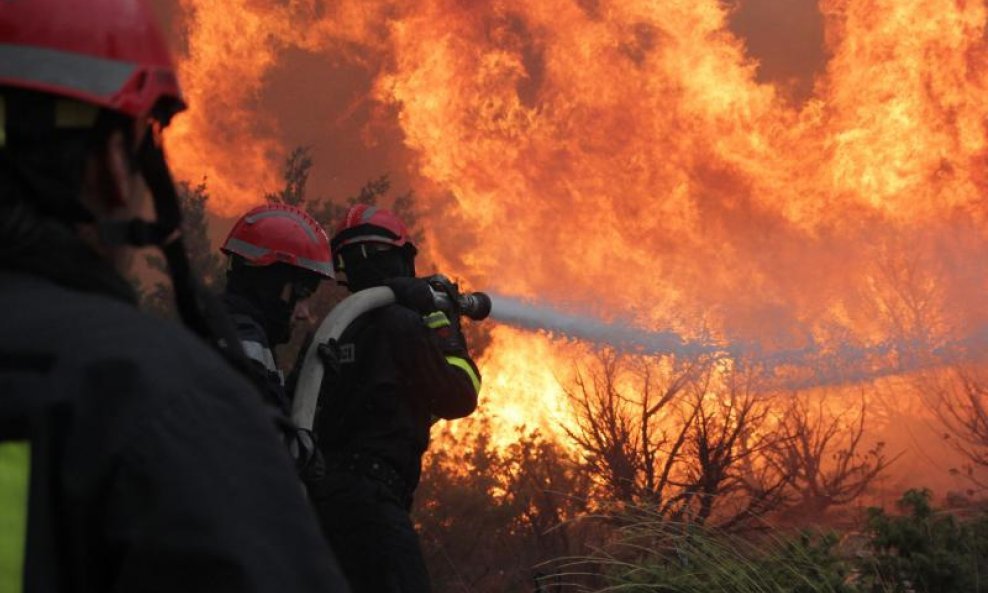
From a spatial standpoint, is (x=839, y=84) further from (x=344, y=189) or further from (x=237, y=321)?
(x=237, y=321)

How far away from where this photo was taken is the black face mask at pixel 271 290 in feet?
15.1

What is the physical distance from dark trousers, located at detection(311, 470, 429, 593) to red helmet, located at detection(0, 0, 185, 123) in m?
3.42

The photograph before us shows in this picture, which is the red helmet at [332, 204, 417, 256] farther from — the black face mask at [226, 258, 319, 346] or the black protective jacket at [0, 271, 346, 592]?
the black protective jacket at [0, 271, 346, 592]

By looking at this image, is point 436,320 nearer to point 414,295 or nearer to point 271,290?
point 414,295

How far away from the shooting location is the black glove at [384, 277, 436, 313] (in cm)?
491

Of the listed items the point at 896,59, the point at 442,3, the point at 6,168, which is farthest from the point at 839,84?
the point at 6,168

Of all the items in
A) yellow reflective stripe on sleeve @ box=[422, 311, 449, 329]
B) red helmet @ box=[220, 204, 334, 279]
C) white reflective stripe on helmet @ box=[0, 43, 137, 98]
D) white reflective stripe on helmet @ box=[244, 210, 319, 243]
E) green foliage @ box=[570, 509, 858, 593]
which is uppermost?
white reflective stripe on helmet @ box=[244, 210, 319, 243]

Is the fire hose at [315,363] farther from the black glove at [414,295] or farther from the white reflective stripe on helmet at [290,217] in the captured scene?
the white reflective stripe on helmet at [290,217]

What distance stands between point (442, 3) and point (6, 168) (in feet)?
48.7

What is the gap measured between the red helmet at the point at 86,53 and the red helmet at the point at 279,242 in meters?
3.44

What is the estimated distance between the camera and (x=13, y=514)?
92 cm

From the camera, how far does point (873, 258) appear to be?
14.8 metres

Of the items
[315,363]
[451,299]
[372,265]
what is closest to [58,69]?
[315,363]

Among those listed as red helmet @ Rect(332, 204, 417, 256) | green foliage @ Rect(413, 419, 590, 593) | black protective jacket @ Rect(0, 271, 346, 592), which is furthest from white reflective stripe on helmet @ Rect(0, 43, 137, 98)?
green foliage @ Rect(413, 419, 590, 593)
